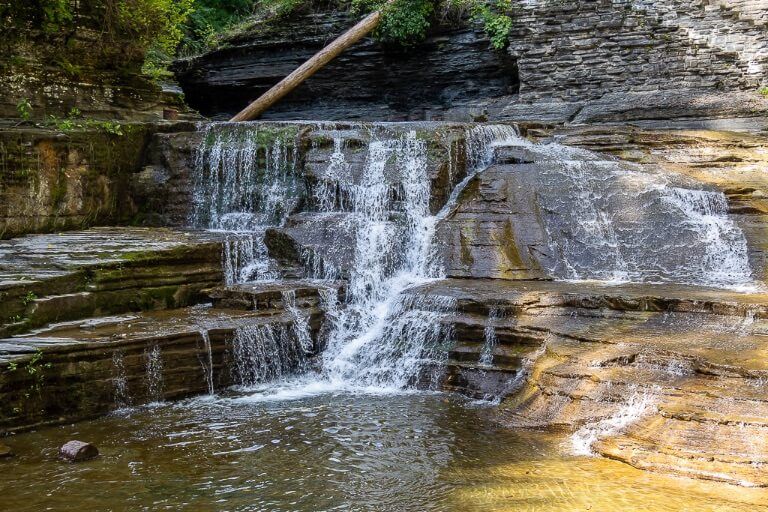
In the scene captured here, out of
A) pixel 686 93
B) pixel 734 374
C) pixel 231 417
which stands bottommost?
pixel 231 417

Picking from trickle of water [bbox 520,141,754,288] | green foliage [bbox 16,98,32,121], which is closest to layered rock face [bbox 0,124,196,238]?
green foliage [bbox 16,98,32,121]

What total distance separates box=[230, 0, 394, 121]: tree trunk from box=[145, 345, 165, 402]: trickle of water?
7767 mm

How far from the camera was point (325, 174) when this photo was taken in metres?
10.2

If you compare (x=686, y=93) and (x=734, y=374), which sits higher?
(x=686, y=93)

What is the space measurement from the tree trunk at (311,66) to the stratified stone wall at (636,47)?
3.00 m

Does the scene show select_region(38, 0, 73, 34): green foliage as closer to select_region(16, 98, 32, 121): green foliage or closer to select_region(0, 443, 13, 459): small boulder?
select_region(16, 98, 32, 121): green foliage

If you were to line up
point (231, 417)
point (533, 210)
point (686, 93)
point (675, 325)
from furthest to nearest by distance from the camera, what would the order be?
point (686, 93), point (533, 210), point (675, 325), point (231, 417)

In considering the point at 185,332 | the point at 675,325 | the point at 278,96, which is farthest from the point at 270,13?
the point at 675,325

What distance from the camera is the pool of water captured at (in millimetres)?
4434

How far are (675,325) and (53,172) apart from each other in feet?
24.3

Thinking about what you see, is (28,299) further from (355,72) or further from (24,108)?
(355,72)

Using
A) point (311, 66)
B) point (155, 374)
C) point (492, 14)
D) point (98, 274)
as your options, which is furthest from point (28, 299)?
point (492, 14)

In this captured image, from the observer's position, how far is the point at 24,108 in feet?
31.4

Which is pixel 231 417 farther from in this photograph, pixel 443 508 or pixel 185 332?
pixel 443 508
